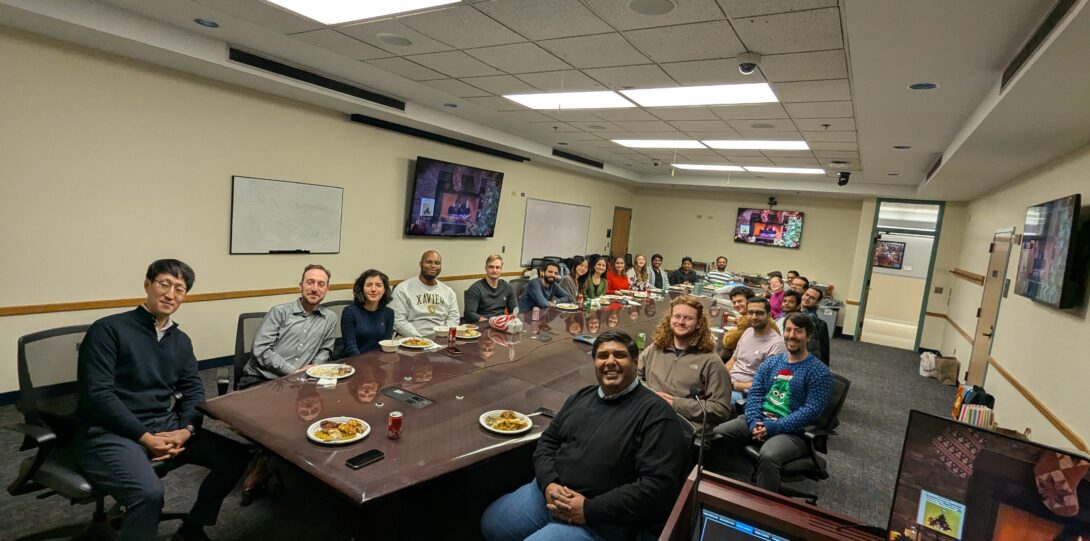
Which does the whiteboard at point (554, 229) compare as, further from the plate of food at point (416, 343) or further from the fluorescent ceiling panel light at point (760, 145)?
the plate of food at point (416, 343)

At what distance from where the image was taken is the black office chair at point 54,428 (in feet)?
6.31

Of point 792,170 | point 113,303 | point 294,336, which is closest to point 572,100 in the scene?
point 294,336

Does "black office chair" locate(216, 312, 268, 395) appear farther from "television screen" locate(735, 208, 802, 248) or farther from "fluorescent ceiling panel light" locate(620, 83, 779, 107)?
"television screen" locate(735, 208, 802, 248)

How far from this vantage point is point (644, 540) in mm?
1880

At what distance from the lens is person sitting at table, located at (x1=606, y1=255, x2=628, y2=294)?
6.93 metres

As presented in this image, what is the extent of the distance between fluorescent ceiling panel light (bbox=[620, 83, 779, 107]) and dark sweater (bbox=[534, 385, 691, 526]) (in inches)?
105

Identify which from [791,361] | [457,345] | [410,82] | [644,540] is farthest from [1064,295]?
[410,82]

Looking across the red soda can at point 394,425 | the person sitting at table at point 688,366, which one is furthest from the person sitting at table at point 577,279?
the red soda can at point 394,425

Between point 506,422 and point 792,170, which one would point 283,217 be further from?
point 792,170

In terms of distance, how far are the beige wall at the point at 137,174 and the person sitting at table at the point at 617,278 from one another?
3.43m

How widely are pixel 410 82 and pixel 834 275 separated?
882 centimetres

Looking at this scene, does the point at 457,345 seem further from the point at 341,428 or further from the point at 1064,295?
the point at 1064,295

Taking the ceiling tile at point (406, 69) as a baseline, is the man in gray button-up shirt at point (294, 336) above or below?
below

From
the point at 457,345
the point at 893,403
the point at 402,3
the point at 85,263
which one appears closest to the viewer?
the point at 402,3
